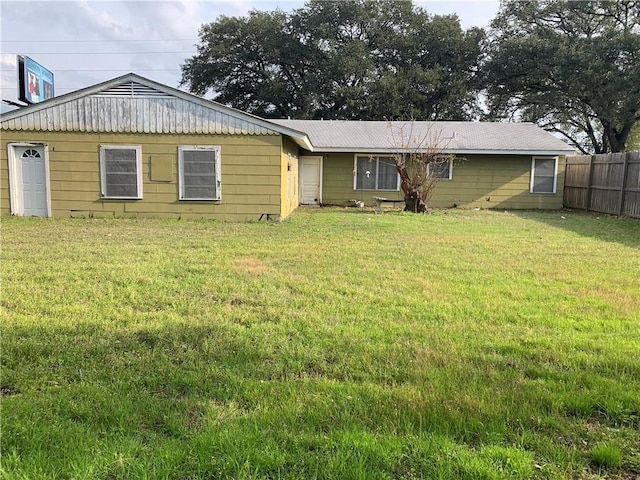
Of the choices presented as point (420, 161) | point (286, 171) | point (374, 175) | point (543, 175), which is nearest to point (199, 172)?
point (286, 171)

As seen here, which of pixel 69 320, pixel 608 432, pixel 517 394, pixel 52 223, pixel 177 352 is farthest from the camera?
pixel 52 223

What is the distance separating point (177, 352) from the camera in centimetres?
367

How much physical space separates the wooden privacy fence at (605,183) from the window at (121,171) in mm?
13584

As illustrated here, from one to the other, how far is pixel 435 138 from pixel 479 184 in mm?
2413

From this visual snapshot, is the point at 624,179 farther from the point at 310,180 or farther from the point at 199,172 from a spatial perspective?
the point at 199,172

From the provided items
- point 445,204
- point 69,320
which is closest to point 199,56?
point 445,204

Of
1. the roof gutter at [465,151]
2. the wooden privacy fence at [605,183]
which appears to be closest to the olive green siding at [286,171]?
the roof gutter at [465,151]

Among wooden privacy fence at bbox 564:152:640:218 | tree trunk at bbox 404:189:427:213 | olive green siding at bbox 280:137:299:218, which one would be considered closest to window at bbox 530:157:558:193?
wooden privacy fence at bbox 564:152:640:218

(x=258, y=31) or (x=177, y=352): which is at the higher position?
(x=258, y=31)

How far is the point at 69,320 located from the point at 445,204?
1612 cm

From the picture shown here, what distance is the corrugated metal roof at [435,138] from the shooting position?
17.9 meters

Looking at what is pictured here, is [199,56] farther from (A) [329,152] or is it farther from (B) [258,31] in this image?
(A) [329,152]

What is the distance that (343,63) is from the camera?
31.3m

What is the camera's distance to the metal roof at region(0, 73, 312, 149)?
12148 mm
